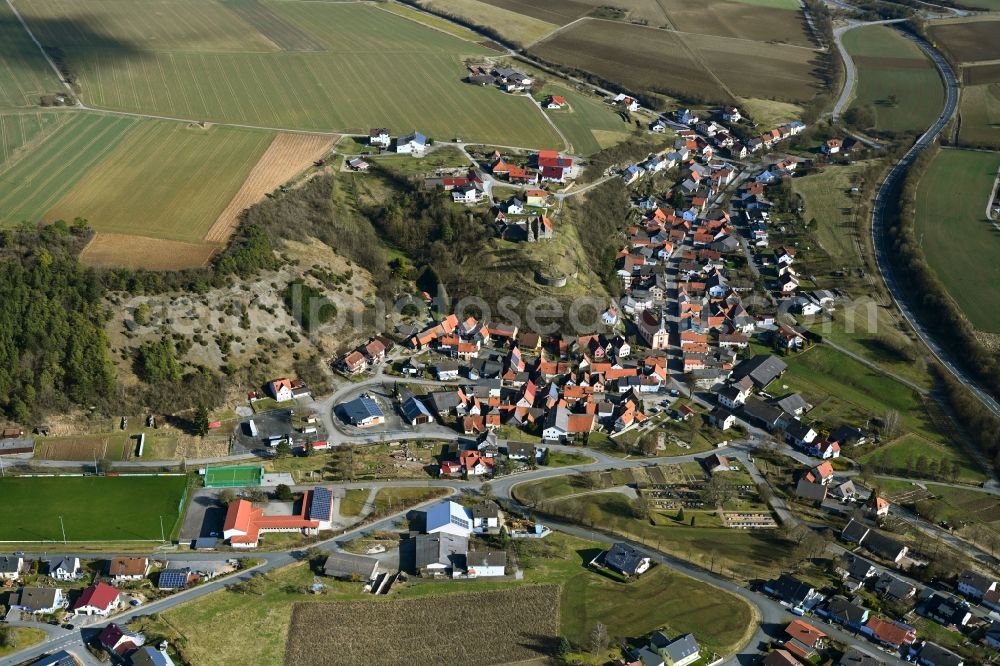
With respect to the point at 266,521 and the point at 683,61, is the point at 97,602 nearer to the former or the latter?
the point at 266,521

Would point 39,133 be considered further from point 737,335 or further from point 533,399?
point 737,335

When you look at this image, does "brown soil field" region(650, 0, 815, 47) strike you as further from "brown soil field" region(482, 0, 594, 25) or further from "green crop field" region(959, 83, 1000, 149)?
"green crop field" region(959, 83, 1000, 149)

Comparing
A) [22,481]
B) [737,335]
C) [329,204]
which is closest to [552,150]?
[329,204]

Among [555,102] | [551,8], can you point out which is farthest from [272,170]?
[551,8]

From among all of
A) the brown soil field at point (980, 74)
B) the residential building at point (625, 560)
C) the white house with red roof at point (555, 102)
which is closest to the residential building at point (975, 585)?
the residential building at point (625, 560)

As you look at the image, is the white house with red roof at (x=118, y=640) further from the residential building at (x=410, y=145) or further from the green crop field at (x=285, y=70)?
the green crop field at (x=285, y=70)

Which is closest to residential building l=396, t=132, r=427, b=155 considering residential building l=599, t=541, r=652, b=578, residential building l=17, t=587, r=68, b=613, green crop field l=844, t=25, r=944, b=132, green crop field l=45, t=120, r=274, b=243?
green crop field l=45, t=120, r=274, b=243
